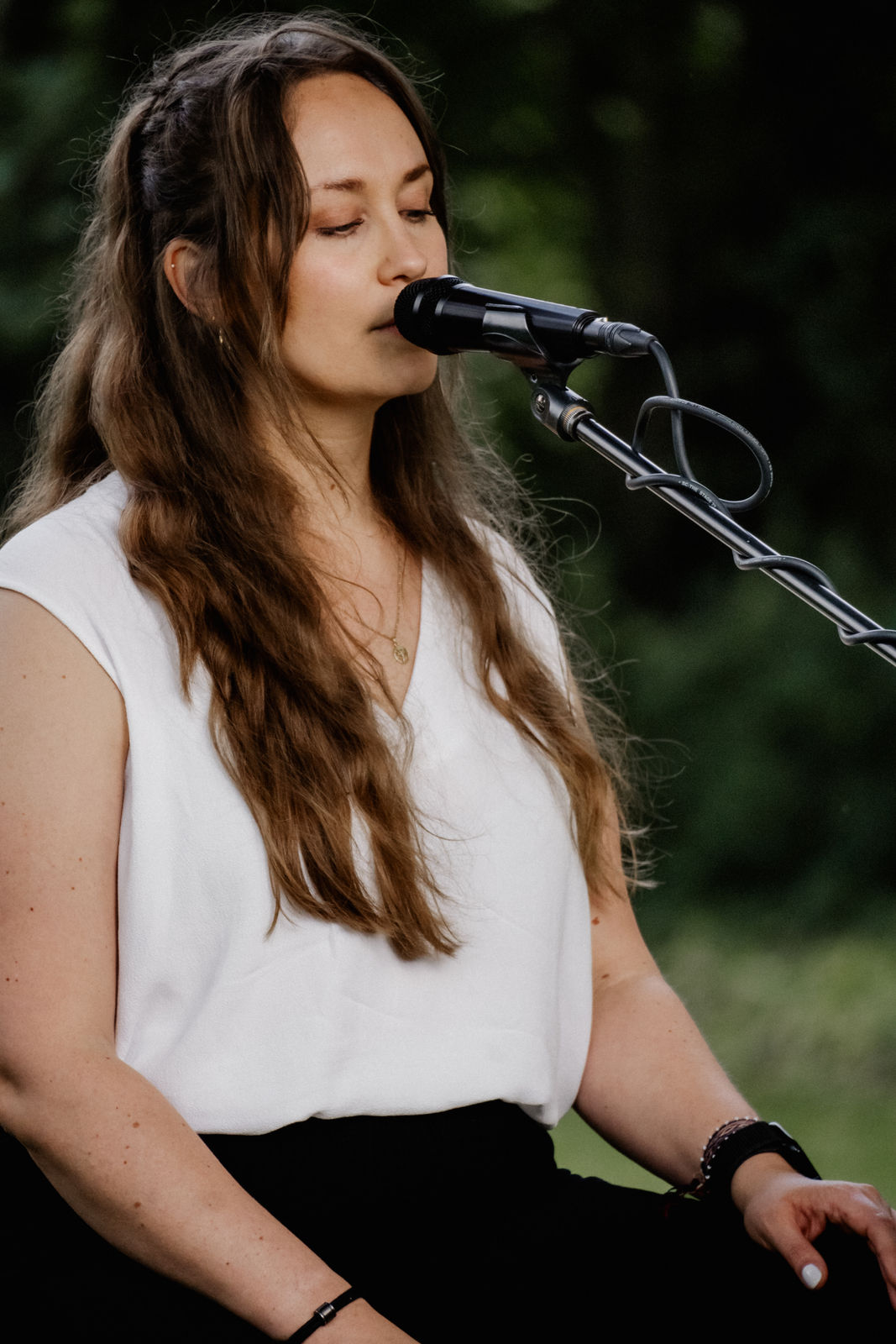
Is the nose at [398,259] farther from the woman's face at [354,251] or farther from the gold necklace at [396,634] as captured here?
the gold necklace at [396,634]

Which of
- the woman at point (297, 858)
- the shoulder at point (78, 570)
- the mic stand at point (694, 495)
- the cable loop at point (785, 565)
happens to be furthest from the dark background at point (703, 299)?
the cable loop at point (785, 565)

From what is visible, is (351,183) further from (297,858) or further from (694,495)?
(297,858)

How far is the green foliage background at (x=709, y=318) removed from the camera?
3924mm

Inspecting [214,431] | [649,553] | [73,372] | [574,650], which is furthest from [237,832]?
[649,553]

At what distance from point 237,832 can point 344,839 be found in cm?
10

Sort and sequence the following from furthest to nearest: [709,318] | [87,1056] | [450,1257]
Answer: [709,318], [450,1257], [87,1056]

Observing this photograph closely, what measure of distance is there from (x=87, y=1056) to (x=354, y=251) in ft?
2.49

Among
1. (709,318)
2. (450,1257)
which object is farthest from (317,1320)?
(709,318)

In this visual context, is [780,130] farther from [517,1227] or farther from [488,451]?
[517,1227]

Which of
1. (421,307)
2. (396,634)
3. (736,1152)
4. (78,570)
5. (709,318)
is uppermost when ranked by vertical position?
(421,307)

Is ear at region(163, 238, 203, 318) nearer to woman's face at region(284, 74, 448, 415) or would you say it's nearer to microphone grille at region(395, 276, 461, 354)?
woman's face at region(284, 74, 448, 415)

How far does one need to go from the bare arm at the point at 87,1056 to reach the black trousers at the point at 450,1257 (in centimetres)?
6

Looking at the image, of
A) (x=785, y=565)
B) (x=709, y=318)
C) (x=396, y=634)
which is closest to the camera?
(x=785, y=565)

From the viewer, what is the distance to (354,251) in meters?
1.40
